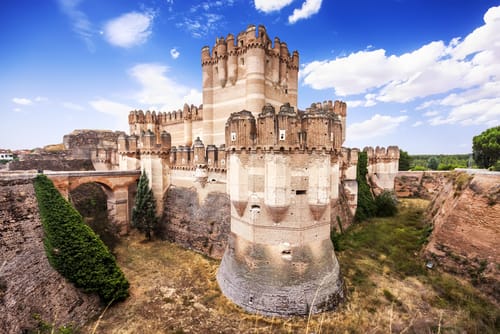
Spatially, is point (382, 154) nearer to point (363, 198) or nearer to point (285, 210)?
point (363, 198)

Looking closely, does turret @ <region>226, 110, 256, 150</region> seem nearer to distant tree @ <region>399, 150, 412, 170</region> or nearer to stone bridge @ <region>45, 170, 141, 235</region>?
stone bridge @ <region>45, 170, 141, 235</region>

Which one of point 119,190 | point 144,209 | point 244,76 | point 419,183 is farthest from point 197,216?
point 419,183

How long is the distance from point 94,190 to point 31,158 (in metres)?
12.4

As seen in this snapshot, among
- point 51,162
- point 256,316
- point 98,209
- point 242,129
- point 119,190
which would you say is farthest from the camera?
point 51,162

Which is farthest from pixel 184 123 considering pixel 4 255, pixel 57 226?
pixel 4 255

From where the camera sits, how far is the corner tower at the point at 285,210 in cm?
1034

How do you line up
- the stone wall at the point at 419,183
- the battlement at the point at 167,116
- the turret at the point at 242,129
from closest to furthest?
1. the turret at the point at 242,129
2. the battlement at the point at 167,116
3. the stone wall at the point at 419,183

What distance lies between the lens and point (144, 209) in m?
18.9

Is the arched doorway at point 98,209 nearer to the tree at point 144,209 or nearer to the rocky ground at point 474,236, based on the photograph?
the tree at point 144,209

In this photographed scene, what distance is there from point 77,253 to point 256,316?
30.4ft

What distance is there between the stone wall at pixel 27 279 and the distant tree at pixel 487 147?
53187 millimetres

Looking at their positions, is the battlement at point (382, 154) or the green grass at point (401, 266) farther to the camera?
the battlement at point (382, 154)

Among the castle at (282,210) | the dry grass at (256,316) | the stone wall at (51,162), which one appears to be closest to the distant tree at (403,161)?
the dry grass at (256,316)

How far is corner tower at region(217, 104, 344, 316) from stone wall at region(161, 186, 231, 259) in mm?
4314
